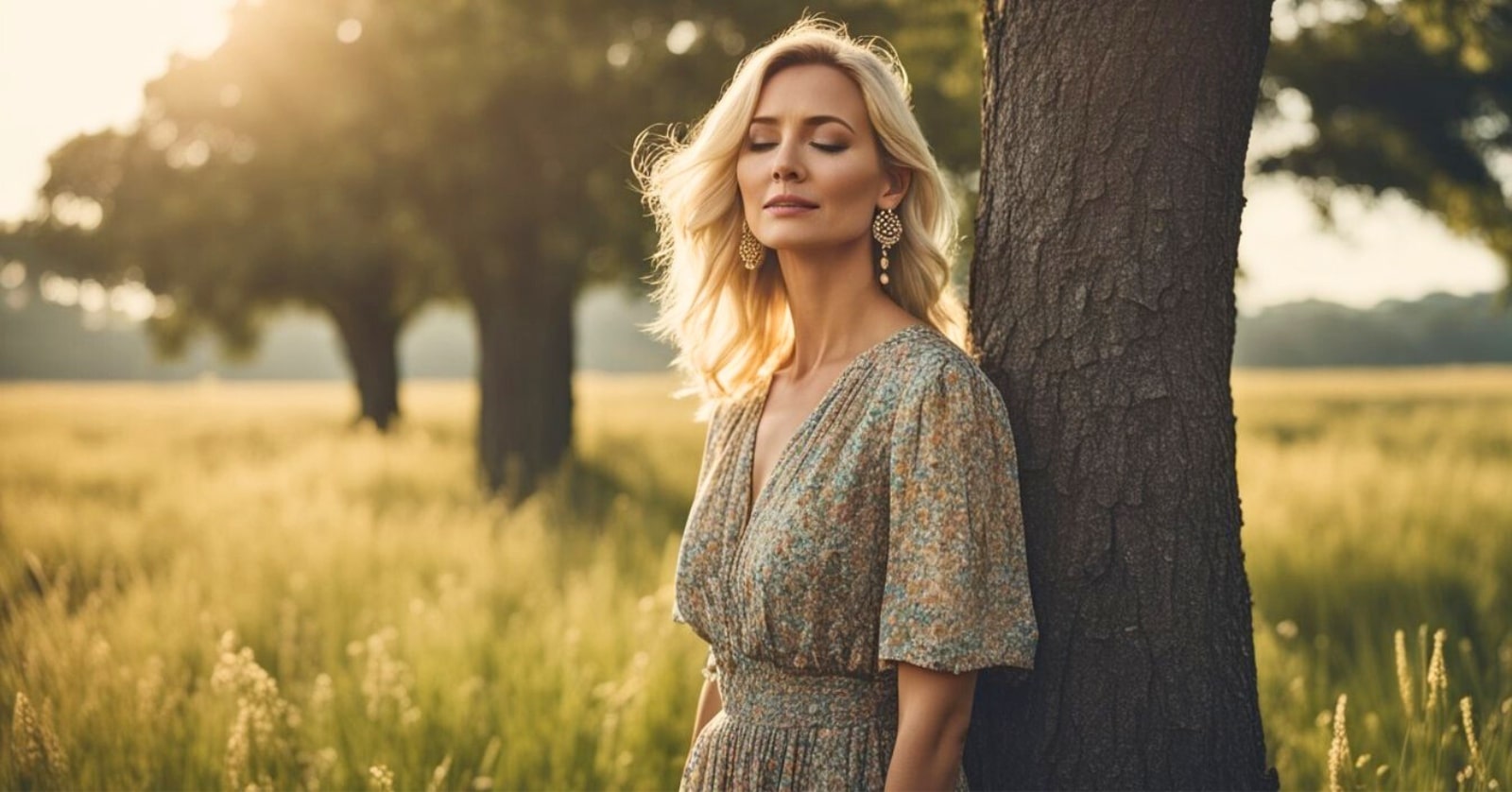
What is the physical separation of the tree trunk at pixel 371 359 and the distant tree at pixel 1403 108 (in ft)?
50.1

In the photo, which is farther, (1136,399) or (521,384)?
(521,384)

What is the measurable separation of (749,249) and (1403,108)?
1128 centimetres

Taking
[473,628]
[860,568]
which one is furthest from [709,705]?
[473,628]

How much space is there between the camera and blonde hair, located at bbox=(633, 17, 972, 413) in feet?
7.27

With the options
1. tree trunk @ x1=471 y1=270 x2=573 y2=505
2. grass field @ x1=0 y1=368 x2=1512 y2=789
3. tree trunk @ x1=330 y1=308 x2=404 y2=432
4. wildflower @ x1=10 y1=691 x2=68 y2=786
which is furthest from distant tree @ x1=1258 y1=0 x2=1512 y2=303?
tree trunk @ x1=330 y1=308 x2=404 y2=432

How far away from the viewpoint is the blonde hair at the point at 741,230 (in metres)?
2.22

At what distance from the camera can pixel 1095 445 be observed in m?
2.16

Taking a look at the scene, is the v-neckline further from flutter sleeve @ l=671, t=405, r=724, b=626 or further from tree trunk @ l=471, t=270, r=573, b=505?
tree trunk @ l=471, t=270, r=573, b=505

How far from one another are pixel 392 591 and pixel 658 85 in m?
4.71

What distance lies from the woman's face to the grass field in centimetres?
140

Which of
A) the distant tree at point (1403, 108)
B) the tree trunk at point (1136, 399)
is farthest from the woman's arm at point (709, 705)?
the distant tree at point (1403, 108)

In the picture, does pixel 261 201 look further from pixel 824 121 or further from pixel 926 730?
pixel 926 730

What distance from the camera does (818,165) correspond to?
219 centimetres

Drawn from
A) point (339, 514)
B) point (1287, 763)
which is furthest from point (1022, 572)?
point (339, 514)
